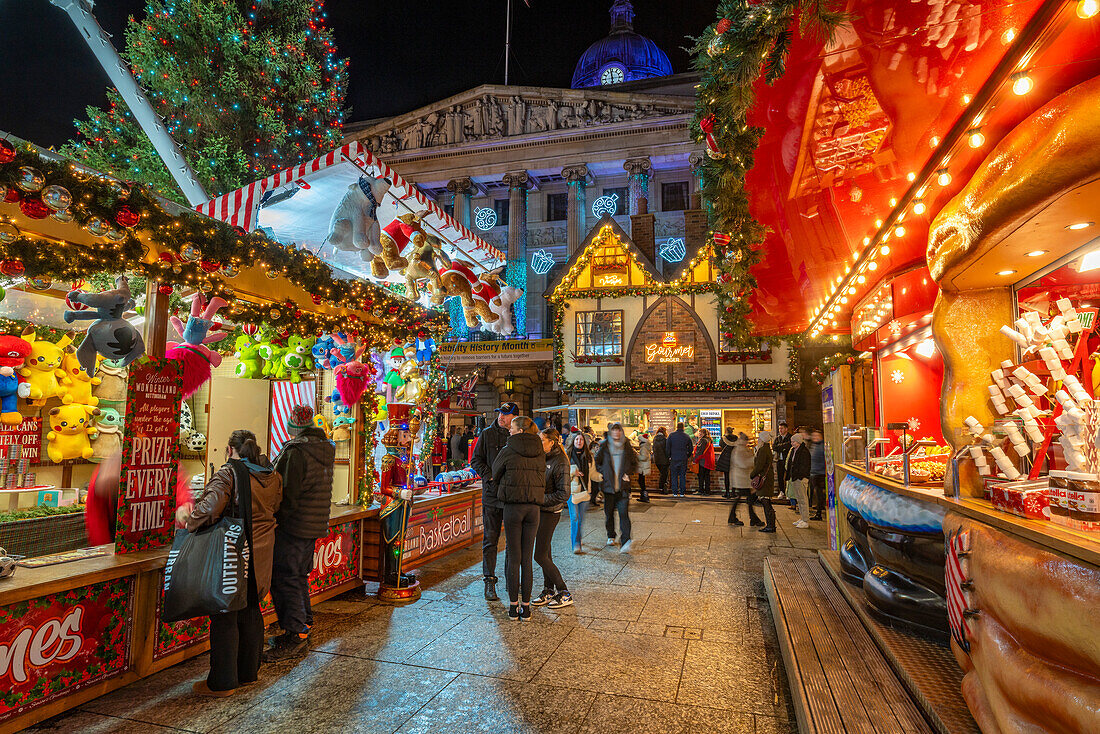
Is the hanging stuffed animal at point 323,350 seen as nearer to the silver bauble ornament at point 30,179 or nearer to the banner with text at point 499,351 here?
the silver bauble ornament at point 30,179

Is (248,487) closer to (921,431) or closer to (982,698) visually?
(982,698)

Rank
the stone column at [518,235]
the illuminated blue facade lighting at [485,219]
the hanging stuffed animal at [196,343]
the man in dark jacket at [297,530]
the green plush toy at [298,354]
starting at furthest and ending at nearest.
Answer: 1. the illuminated blue facade lighting at [485,219]
2. the stone column at [518,235]
3. the green plush toy at [298,354]
4. the hanging stuffed animal at [196,343]
5. the man in dark jacket at [297,530]

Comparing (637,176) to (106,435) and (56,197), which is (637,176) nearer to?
(106,435)

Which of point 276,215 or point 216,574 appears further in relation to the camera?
point 276,215

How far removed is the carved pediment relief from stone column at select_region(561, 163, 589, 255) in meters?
2.30

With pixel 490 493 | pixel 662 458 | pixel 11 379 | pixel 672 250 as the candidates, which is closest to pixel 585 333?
pixel 662 458

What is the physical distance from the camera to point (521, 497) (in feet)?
16.1

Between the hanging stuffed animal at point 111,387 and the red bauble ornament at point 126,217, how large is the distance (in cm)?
335

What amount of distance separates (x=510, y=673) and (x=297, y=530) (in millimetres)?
1816

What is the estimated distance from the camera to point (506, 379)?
72.3 ft

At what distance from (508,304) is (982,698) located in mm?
5121

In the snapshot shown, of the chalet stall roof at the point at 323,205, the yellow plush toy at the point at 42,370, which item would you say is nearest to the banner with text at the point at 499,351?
the chalet stall roof at the point at 323,205

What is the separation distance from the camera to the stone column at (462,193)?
2892 cm

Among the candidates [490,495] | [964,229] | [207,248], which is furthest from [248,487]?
[964,229]
